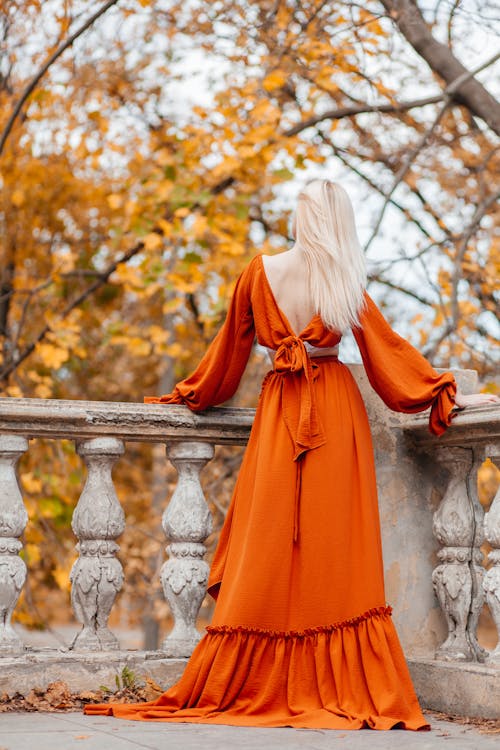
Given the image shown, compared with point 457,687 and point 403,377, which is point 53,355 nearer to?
point 403,377

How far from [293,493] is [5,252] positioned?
6.77m

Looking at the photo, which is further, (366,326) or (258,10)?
(258,10)

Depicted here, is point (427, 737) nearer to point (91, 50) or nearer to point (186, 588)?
point (186, 588)

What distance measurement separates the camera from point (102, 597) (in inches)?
160

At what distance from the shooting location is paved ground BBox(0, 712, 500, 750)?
3.12 meters

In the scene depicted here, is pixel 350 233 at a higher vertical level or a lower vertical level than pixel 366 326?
higher

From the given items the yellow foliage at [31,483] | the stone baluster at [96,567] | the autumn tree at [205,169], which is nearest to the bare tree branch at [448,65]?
the autumn tree at [205,169]

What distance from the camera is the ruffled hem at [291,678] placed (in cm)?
366

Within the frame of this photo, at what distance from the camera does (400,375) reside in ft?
13.3

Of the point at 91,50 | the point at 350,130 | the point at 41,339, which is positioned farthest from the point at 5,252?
the point at 350,130

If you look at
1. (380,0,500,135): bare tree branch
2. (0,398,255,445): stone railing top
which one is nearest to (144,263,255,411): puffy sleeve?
(0,398,255,445): stone railing top

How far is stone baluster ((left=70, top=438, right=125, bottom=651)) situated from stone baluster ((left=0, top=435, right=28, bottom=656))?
Result: 0.21 m

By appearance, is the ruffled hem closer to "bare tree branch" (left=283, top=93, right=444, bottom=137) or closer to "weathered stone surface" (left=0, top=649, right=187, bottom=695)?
"weathered stone surface" (left=0, top=649, right=187, bottom=695)

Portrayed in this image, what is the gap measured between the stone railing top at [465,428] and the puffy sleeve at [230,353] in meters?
0.70
